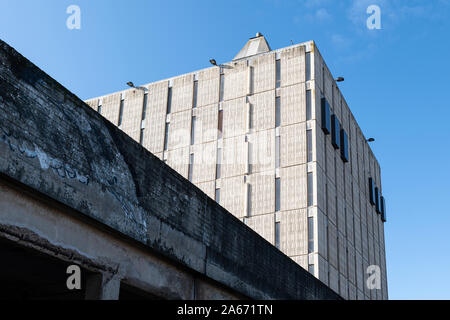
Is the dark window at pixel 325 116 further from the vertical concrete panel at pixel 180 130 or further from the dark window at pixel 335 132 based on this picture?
the vertical concrete panel at pixel 180 130

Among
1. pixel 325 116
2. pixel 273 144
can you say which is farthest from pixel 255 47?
pixel 273 144

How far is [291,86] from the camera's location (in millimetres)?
36000

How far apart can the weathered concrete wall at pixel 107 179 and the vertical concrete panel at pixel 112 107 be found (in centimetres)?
2916

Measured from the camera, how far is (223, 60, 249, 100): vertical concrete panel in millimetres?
37344

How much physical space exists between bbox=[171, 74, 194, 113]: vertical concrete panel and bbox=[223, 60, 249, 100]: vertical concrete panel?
2487mm

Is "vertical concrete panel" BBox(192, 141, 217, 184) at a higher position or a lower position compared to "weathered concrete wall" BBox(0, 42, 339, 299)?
higher

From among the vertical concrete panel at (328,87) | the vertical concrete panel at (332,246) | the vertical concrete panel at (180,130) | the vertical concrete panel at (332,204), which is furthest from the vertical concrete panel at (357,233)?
the vertical concrete panel at (180,130)

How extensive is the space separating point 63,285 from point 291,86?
26042mm

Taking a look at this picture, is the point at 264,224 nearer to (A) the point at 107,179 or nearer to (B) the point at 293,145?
(B) the point at 293,145

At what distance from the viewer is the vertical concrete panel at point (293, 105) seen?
35.1 metres

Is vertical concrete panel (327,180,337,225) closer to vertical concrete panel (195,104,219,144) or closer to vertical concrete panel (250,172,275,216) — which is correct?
vertical concrete panel (250,172,275,216)

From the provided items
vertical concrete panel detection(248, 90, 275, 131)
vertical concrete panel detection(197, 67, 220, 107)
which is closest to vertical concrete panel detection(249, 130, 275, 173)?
vertical concrete panel detection(248, 90, 275, 131)
